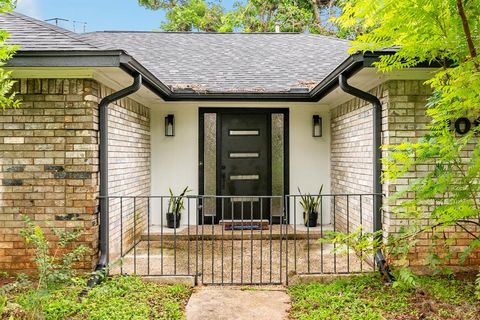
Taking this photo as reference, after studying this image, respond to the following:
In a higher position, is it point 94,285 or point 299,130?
point 299,130

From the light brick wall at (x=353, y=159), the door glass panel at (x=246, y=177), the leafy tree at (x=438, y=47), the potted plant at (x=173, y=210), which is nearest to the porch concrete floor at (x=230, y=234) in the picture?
the potted plant at (x=173, y=210)

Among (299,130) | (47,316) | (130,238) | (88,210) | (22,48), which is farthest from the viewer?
(299,130)

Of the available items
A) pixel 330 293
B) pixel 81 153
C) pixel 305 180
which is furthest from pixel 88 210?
pixel 305 180

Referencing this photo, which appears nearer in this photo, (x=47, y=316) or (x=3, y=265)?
(x=47, y=316)

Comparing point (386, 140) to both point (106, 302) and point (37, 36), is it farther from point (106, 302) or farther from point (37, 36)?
point (37, 36)

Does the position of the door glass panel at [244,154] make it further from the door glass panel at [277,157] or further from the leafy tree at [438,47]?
the leafy tree at [438,47]

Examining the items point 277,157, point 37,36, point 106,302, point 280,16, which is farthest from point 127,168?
point 280,16

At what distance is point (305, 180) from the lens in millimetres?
7277

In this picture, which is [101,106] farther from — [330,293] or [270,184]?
[270,184]

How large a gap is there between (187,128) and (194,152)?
0.44 m

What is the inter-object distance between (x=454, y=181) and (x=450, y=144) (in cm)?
85

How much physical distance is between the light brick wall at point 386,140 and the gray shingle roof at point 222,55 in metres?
1.20

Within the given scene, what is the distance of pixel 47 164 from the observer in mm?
4301

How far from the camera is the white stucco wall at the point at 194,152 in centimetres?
716
